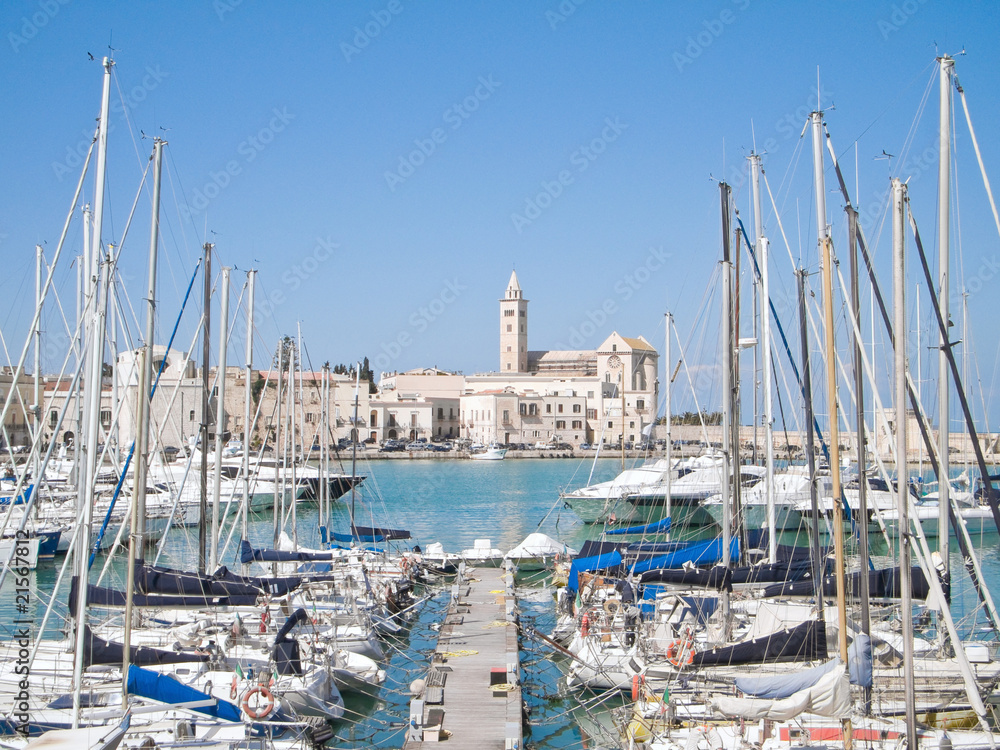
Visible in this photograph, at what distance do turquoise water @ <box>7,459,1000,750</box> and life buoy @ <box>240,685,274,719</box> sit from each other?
2.24 meters

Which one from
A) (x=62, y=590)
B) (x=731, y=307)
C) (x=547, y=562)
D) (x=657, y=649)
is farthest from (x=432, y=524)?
(x=657, y=649)

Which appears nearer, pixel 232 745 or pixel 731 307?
pixel 232 745

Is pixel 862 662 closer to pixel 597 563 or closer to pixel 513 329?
pixel 597 563

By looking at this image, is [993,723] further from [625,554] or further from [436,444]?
[436,444]

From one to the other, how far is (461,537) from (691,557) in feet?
52.4

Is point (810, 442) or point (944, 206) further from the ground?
point (944, 206)

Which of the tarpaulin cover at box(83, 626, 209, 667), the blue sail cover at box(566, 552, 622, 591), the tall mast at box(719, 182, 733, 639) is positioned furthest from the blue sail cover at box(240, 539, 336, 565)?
the tall mast at box(719, 182, 733, 639)

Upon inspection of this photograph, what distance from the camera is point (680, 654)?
12.8m

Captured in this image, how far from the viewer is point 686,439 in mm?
94625

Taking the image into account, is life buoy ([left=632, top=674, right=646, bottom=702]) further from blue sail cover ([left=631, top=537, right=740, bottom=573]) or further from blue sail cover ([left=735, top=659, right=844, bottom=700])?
blue sail cover ([left=631, top=537, right=740, bottom=573])

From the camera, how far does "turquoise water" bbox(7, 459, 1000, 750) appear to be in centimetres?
1394

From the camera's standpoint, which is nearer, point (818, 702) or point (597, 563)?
point (818, 702)

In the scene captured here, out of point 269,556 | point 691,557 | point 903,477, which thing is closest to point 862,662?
point 903,477

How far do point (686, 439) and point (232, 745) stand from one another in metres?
86.7
